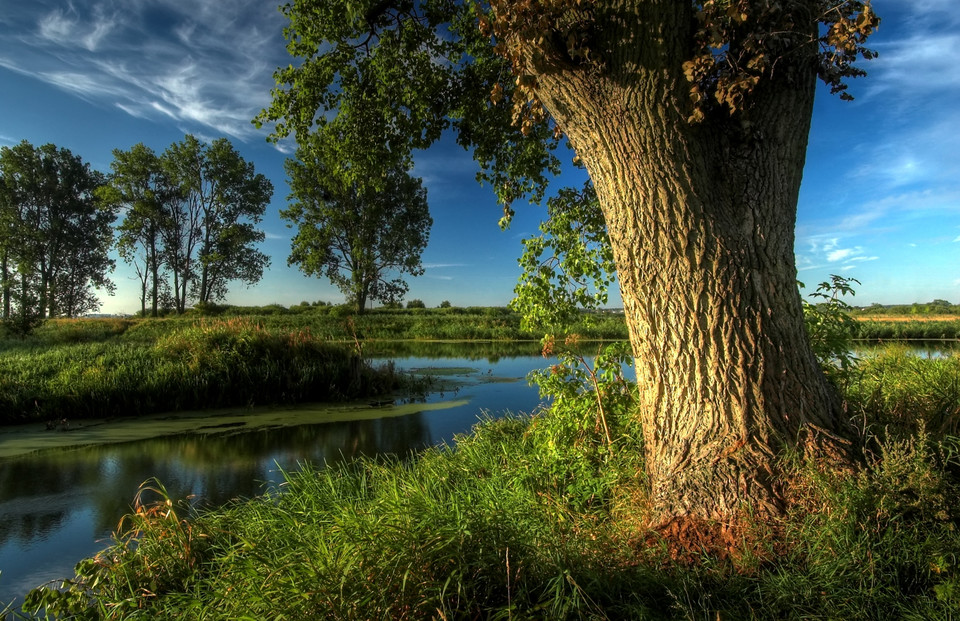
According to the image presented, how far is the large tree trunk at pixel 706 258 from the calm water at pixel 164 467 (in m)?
3.52

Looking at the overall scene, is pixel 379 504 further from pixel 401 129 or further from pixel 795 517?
pixel 401 129

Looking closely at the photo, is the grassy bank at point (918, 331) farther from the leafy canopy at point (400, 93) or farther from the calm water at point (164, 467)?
the leafy canopy at point (400, 93)

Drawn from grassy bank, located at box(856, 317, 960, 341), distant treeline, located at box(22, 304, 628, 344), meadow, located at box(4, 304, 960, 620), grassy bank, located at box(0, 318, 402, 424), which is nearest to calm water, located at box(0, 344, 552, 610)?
meadow, located at box(4, 304, 960, 620)

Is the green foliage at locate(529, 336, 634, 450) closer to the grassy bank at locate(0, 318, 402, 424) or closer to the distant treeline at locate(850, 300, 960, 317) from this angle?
the grassy bank at locate(0, 318, 402, 424)

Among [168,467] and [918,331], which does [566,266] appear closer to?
[168,467]

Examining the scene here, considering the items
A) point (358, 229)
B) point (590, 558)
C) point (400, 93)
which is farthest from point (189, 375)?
point (358, 229)

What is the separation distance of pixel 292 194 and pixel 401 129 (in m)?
26.9

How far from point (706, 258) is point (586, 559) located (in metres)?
1.75

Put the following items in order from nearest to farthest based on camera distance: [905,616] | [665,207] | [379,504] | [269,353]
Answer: [905,616] → [665,207] → [379,504] → [269,353]

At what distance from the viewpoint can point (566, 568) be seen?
2193 millimetres

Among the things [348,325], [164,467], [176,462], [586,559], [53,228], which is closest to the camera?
[586,559]

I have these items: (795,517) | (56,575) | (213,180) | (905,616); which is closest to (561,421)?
(795,517)

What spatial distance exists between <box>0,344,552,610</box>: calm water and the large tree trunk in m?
3.52

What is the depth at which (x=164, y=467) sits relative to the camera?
6.08m
